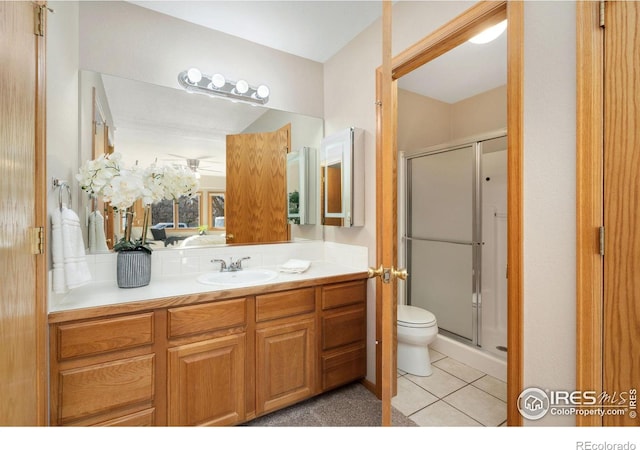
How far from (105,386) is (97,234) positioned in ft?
2.83

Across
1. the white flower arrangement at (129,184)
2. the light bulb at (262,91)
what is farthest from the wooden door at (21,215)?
the light bulb at (262,91)

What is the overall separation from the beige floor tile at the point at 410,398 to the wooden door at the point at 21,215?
69.5 inches

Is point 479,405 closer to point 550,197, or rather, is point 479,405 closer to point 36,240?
point 550,197

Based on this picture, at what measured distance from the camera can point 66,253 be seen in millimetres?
1202

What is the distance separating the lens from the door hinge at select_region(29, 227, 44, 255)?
992mm

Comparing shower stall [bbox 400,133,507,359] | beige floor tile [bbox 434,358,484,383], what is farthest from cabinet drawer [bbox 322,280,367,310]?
shower stall [bbox 400,133,507,359]

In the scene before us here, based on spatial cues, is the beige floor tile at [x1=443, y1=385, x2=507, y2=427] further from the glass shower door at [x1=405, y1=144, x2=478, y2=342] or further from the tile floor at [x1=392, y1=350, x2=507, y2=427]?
the glass shower door at [x1=405, y1=144, x2=478, y2=342]

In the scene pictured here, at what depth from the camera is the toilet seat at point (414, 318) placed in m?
2.09

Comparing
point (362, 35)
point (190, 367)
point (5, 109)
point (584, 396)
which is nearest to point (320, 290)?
point (190, 367)

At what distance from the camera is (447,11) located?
4.73 feet

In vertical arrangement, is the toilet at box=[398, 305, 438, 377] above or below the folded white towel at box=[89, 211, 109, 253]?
below

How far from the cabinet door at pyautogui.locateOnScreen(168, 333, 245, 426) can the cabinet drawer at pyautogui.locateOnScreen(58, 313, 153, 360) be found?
0.17m
